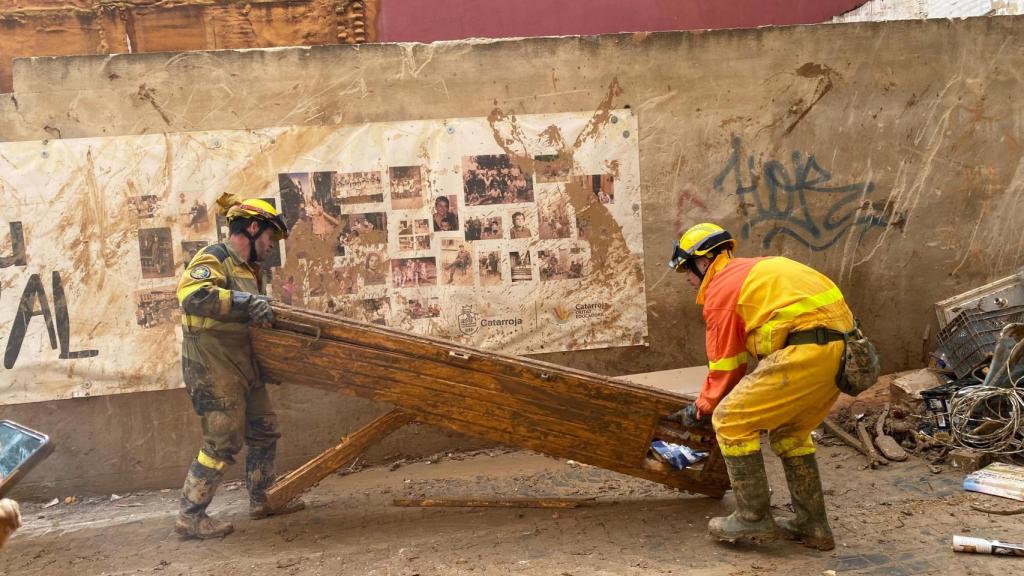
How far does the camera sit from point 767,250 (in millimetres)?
5520

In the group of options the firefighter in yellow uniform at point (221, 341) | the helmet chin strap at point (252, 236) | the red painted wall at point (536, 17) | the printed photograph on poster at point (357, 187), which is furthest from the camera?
the red painted wall at point (536, 17)

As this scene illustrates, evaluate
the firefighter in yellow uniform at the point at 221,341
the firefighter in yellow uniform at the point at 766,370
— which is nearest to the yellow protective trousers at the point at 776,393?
the firefighter in yellow uniform at the point at 766,370

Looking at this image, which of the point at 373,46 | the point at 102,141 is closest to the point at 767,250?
the point at 373,46

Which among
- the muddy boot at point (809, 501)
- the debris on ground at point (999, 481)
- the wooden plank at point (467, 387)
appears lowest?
the debris on ground at point (999, 481)

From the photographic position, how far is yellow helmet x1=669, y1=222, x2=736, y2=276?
3486 millimetres

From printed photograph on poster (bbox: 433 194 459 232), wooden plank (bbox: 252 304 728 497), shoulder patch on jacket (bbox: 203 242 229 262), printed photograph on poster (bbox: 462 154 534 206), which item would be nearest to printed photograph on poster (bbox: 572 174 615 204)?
printed photograph on poster (bbox: 462 154 534 206)

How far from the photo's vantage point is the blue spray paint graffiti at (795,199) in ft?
17.9

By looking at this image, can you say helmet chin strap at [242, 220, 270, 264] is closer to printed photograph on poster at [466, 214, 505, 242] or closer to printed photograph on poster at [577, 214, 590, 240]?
printed photograph on poster at [466, 214, 505, 242]

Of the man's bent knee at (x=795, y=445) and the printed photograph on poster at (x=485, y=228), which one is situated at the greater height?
the printed photograph on poster at (x=485, y=228)

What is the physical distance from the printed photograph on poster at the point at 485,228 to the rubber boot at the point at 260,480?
207cm

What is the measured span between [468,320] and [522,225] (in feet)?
2.77

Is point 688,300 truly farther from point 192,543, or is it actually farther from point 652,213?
point 192,543

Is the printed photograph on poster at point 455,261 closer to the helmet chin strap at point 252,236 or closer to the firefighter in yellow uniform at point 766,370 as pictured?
the helmet chin strap at point 252,236

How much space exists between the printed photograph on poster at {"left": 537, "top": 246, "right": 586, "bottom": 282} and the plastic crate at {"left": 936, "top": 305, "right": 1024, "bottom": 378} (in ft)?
9.29
